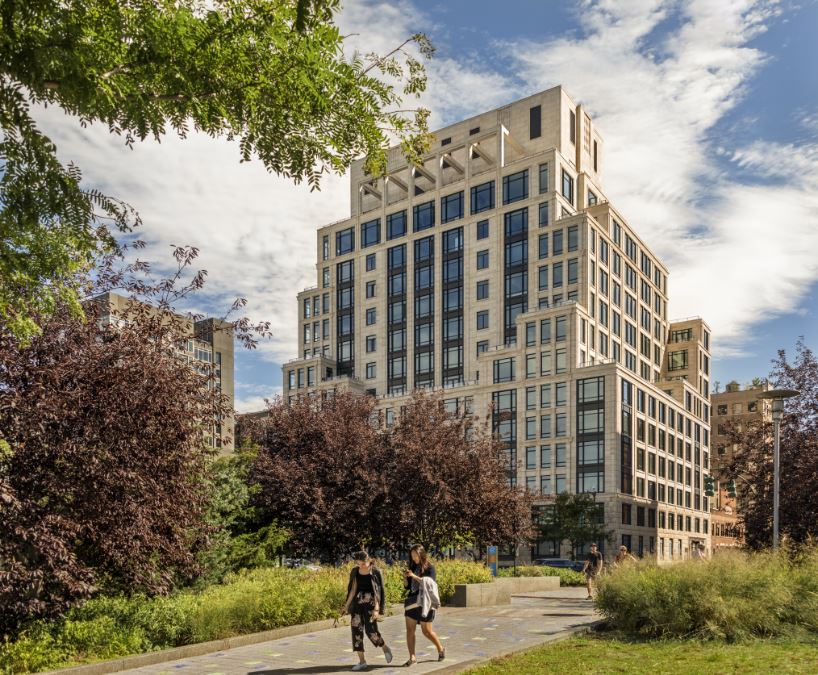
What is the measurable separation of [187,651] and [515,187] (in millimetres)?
81066

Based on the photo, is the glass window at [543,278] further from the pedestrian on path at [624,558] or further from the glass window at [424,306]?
the pedestrian on path at [624,558]

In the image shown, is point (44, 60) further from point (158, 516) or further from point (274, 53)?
point (158, 516)

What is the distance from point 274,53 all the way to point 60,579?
8.06 m

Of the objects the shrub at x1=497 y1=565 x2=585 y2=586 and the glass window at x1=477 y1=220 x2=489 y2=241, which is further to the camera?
the glass window at x1=477 y1=220 x2=489 y2=241

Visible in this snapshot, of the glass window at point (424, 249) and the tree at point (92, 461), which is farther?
the glass window at point (424, 249)

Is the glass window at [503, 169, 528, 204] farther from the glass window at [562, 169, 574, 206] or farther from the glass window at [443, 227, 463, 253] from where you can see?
the glass window at [443, 227, 463, 253]

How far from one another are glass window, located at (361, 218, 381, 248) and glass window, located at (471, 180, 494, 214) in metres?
12.9

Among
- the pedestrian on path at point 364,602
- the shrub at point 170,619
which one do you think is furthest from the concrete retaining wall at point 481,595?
the pedestrian on path at point 364,602

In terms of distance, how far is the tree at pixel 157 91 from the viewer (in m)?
6.48

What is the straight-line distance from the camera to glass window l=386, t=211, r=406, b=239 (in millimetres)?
98000

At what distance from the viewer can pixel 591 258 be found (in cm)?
8575

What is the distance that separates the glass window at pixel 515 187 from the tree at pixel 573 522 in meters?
33.0

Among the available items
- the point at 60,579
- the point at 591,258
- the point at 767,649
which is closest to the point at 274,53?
the point at 60,579

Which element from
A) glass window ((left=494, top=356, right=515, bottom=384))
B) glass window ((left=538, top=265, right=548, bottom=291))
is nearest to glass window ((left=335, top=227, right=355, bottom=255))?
glass window ((left=538, top=265, right=548, bottom=291))
